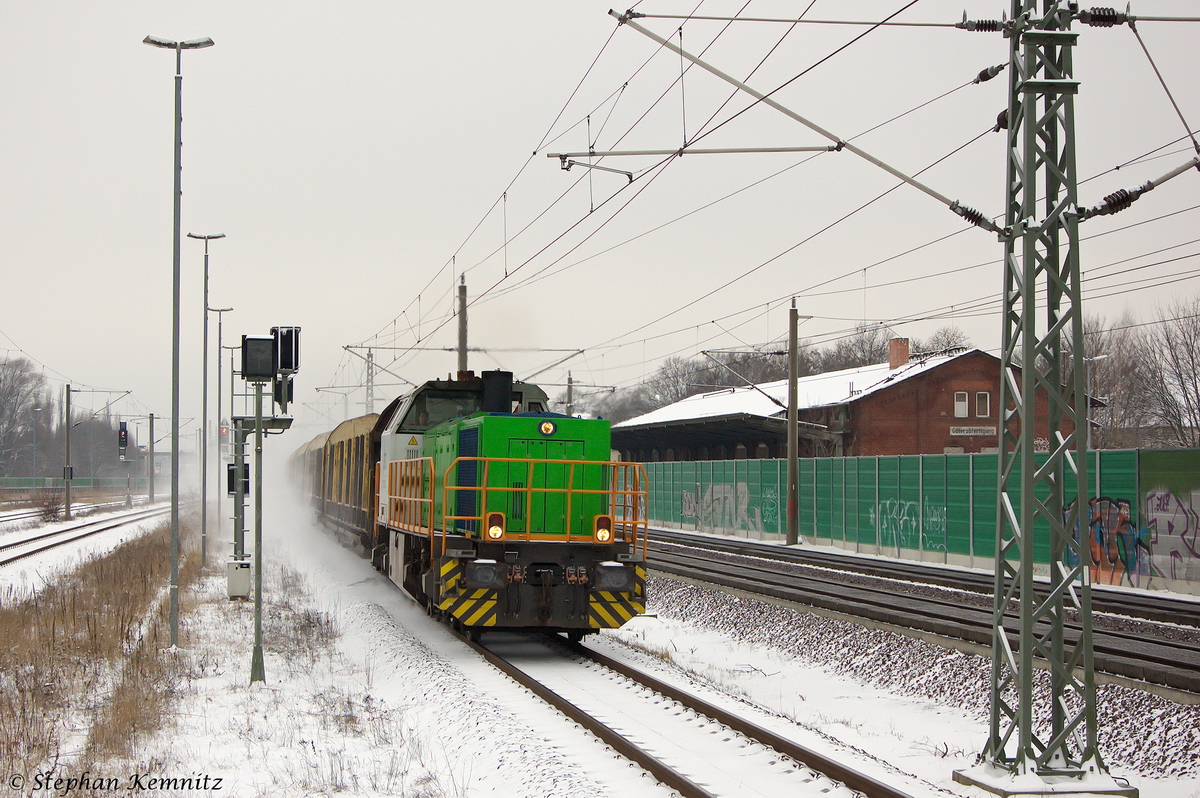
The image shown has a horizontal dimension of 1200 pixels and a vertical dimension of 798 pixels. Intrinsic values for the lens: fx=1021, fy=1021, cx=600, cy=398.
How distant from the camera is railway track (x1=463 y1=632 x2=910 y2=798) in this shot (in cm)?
712

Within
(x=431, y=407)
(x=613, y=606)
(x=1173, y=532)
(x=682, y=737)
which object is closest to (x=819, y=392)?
(x=1173, y=532)

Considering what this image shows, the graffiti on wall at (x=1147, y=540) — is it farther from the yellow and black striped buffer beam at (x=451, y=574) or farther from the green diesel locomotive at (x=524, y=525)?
the yellow and black striped buffer beam at (x=451, y=574)

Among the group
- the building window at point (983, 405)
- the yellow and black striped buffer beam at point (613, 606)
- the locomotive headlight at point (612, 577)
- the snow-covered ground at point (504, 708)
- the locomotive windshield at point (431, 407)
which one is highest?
the building window at point (983, 405)

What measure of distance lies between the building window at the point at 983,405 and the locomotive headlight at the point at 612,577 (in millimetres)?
37037

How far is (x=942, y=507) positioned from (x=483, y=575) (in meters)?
15.9

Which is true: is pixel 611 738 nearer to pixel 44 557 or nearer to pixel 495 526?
pixel 495 526

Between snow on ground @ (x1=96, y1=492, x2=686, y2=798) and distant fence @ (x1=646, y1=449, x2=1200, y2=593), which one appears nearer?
snow on ground @ (x1=96, y1=492, x2=686, y2=798)

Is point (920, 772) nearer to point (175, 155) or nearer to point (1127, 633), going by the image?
point (1127, 633)

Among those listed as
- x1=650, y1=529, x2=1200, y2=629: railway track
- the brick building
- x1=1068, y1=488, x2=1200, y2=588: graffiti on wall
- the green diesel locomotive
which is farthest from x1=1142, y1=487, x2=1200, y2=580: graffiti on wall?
the brick building

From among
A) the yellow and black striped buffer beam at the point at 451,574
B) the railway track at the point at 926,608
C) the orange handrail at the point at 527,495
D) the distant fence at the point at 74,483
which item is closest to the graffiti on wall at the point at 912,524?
the railway track at the point at 926,608

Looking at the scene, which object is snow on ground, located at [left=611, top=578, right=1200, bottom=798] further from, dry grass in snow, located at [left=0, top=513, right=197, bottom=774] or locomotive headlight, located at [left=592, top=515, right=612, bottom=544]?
dry grass in snow, located at [left=0, top=513, right=197, bottom=774]

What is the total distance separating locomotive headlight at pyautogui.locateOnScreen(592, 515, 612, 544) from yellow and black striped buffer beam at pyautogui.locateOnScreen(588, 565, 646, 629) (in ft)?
2.04

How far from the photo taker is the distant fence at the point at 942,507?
61.7 feet

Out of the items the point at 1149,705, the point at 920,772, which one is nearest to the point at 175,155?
the point at 920,772
